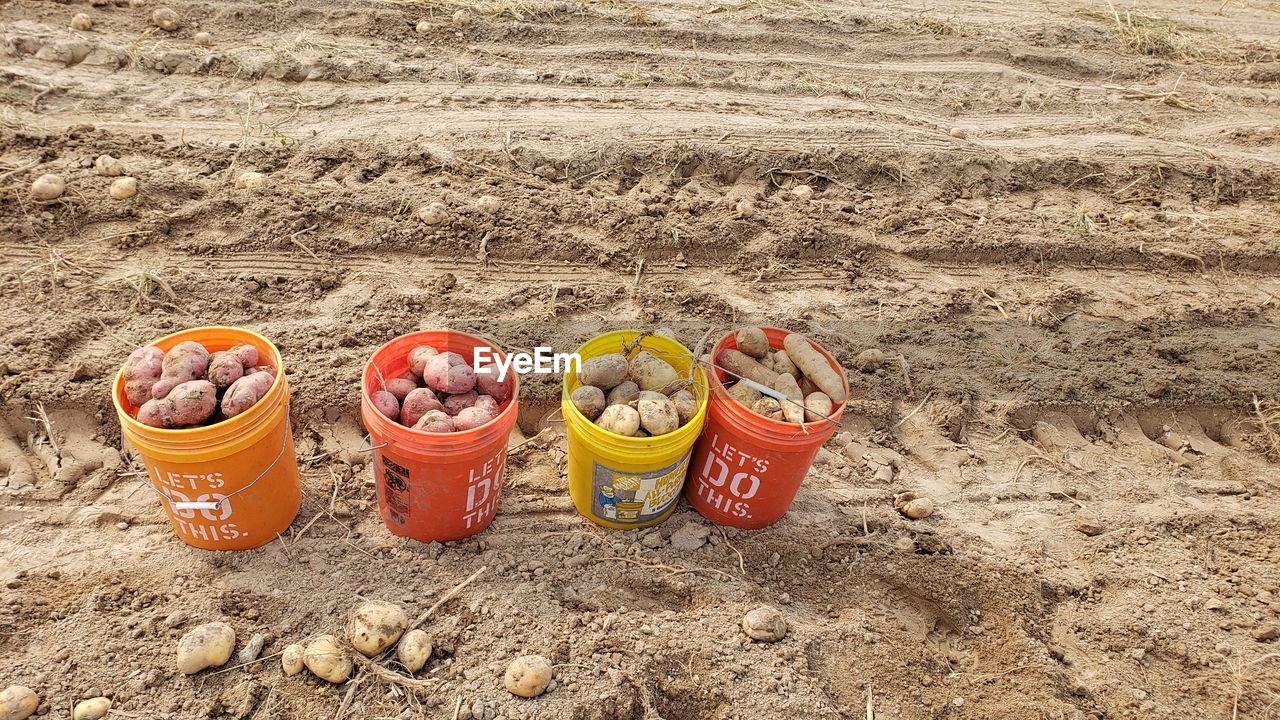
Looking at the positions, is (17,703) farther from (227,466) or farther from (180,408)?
(180,408)

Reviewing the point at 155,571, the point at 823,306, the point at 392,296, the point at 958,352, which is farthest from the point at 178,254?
the point at 958,352

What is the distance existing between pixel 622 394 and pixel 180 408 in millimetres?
1522

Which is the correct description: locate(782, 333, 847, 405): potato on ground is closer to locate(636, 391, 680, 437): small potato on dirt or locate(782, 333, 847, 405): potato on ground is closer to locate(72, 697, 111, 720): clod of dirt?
locate(636, 391, 680, 437): small potato on dirt

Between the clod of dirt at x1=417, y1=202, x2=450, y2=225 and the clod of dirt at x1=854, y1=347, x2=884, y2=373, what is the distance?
255 cm

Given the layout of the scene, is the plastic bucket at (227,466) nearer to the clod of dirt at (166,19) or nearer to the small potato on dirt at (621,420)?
the small potato on dirt at (621,420)

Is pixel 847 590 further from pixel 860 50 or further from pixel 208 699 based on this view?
pixel 860 50

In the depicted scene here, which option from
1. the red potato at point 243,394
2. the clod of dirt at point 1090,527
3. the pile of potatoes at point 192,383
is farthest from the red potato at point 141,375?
the clod of dirt at point 1090,527

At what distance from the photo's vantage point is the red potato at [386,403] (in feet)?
8.66

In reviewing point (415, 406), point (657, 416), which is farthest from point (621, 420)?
point (415, 406)

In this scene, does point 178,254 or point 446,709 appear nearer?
point 446,709

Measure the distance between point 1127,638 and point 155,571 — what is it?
376 centimetres

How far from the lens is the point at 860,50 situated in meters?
7.01

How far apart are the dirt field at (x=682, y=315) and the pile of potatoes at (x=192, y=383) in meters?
0.70

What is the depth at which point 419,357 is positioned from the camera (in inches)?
113
